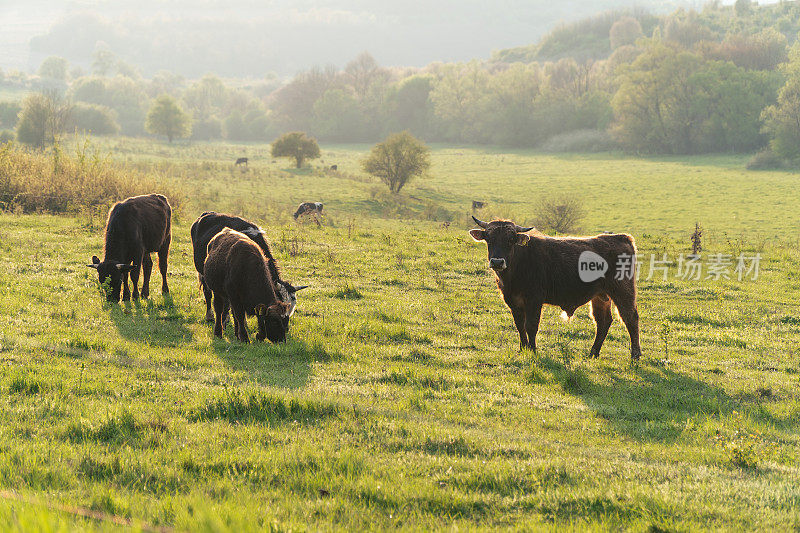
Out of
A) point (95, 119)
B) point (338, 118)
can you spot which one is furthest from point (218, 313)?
point (338, 118)

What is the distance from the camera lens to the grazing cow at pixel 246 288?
10.7 m

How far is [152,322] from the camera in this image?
38.8ft

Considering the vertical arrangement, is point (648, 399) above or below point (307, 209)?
below

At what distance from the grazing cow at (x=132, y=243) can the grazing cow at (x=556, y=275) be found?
749 centimetres

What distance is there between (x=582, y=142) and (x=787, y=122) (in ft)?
105

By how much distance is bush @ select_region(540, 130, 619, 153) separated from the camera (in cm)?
9500

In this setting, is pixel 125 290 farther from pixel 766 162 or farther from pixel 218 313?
pixel 766 162

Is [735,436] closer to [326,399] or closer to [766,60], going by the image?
[326,399]

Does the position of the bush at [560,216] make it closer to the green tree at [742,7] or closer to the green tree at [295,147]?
the green tree at [295,147]

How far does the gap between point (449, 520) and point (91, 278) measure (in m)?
13.4

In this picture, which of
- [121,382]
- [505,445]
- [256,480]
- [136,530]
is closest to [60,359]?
[121,382]

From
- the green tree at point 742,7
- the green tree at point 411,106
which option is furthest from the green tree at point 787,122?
the green tree at point 742,7

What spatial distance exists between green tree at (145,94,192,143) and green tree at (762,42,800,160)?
3446 inches

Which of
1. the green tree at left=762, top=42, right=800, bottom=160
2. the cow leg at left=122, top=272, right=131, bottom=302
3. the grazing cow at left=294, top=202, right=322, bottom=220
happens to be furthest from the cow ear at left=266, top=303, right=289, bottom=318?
the green tree at left=762, top=42, right=800, bottom=160
